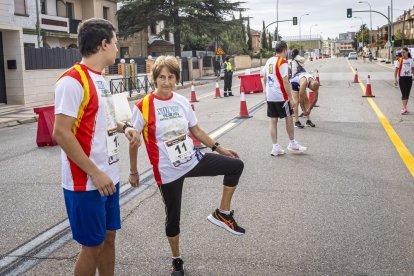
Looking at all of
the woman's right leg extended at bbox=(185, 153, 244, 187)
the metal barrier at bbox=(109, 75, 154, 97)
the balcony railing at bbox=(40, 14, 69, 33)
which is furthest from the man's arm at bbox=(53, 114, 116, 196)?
the balcony railing at bbox=(40, 14, 69, 33)

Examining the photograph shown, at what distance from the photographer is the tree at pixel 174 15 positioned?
44.4 meters

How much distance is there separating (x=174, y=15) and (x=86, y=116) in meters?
43.7

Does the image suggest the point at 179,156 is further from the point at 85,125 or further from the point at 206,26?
the point at 206,26

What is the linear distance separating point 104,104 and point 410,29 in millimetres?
109120

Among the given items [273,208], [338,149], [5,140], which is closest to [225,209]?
[273,208]

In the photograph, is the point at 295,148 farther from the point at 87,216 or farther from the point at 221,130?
the point at 87,216

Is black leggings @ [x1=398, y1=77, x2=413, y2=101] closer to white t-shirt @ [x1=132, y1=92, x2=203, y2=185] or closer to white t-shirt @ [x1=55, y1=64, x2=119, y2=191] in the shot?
white t-shirt @ [x1=132, y1=92, x2=203, y2=185]

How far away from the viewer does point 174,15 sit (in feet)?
147

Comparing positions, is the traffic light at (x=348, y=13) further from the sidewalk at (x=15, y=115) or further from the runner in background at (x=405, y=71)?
the runner in background at (x=405, y=71)

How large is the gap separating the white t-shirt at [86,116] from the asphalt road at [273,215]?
1.31m

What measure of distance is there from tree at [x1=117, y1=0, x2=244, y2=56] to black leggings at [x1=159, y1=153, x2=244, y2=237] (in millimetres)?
41090

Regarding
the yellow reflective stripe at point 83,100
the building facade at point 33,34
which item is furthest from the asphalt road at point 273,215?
the building facade at point 33,34

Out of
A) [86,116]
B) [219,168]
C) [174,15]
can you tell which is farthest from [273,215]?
[174,15]

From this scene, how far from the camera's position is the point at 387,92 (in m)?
21.2
